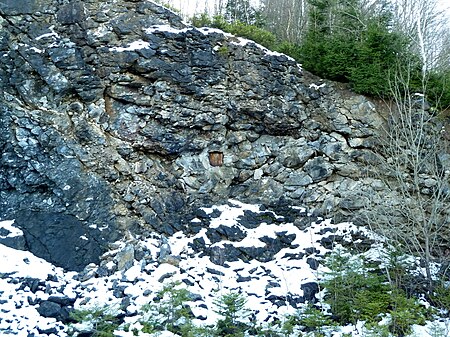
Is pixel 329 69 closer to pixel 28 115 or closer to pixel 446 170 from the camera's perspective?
pixel 446 170

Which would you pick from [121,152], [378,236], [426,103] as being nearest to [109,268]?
[121,152]

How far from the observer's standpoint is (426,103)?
10.6 m

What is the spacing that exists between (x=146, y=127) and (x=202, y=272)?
365 cm

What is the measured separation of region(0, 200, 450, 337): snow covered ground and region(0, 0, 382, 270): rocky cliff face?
0.44 meters

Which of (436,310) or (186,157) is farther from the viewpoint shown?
(186,157)

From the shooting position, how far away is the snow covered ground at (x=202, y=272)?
24.0 ft

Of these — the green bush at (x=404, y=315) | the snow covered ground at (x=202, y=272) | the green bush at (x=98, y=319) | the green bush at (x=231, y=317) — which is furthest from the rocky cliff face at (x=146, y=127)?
the green bush at (x=404, y=315)

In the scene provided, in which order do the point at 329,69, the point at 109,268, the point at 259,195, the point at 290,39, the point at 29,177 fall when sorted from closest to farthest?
the point at 109,268, the point at 29,177, the point at 259,195, the point at 329,69, the point at 290,39

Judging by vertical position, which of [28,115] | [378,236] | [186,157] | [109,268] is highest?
[28,115]

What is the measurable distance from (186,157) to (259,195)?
2002 millimetres

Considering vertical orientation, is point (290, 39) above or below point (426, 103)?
above

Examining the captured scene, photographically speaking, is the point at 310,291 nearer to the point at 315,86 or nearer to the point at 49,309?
the point at 49,309

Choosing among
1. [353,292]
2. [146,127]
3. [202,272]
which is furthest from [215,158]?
[353,292]

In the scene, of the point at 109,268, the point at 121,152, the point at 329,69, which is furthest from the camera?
the point at 329,69
